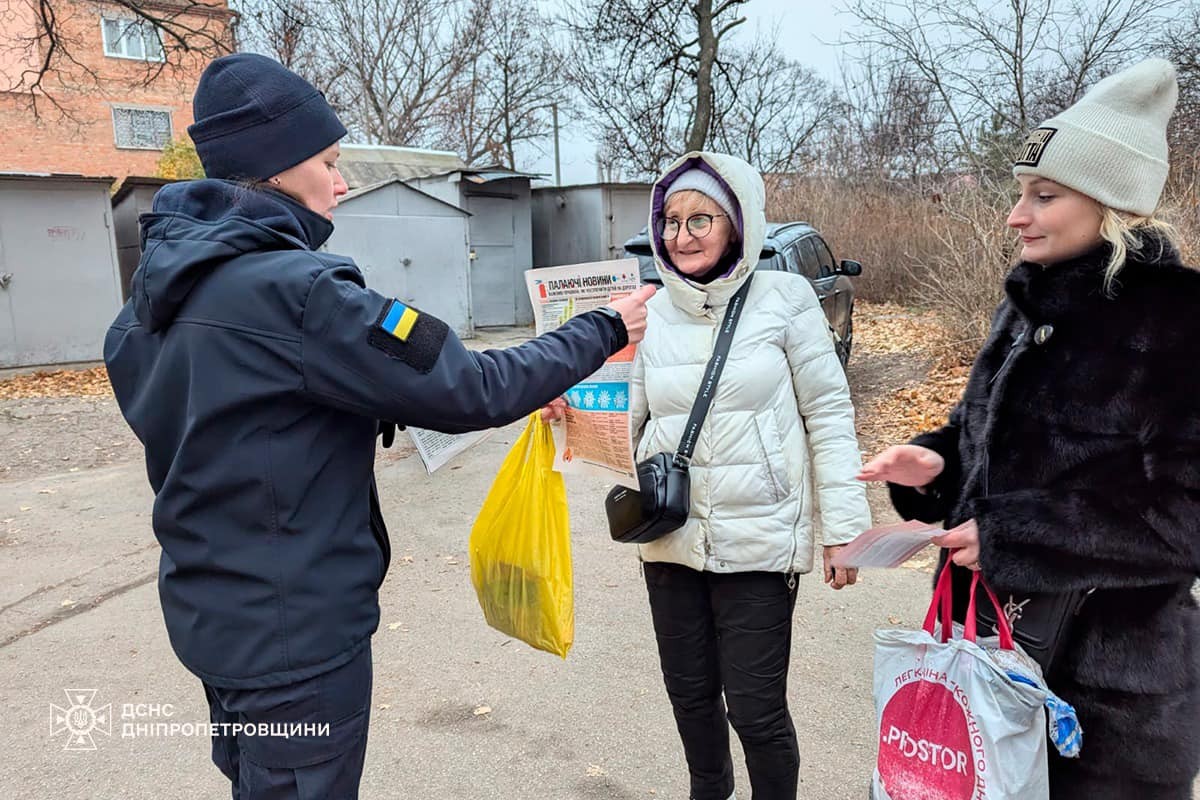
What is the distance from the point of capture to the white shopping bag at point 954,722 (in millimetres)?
1479

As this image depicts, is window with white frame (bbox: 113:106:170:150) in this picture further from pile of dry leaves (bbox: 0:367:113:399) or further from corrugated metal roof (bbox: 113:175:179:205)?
pile of dry leaves (bbox: 0:367:113:399)

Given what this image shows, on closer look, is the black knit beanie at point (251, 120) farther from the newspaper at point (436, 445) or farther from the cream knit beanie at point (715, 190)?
the cream knit beanie at point (715, 190)

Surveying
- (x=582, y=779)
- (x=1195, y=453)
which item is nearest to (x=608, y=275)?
(x=1195, y=453)

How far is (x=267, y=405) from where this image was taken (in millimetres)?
1436

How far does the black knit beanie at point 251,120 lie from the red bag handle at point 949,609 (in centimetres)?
160

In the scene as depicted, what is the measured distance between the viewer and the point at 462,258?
1434 cm

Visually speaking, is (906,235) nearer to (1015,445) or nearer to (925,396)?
(925,396)

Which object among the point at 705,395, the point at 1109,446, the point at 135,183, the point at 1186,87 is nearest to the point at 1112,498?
the point at 1109,446

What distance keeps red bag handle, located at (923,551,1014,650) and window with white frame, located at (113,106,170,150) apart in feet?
115

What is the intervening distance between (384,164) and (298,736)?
1824 centimetres

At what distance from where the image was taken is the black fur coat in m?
1.50

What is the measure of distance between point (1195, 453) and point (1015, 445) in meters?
0.32

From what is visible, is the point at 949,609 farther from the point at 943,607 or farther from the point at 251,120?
the point at 251,120

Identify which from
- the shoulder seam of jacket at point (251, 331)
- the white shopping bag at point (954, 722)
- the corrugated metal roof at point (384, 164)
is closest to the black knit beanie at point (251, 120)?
the shoulder seam of jacket at point (251, 331)
